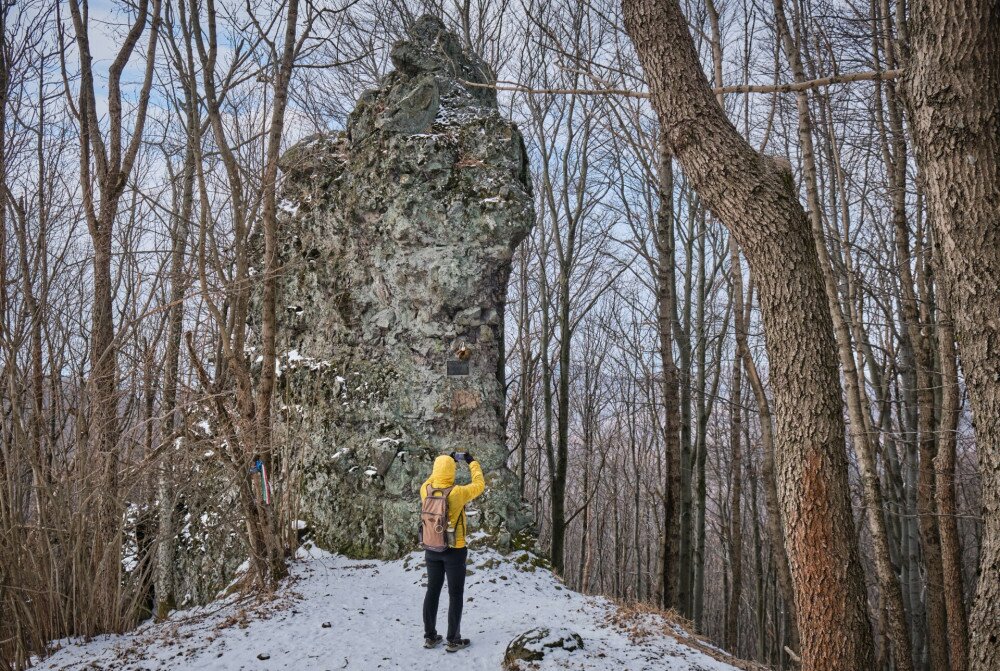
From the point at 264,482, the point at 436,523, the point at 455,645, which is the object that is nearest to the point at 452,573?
the point at 436,523

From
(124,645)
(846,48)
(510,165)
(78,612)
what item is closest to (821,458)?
(124,645)

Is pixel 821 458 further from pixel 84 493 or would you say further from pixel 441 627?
pixel 84 493

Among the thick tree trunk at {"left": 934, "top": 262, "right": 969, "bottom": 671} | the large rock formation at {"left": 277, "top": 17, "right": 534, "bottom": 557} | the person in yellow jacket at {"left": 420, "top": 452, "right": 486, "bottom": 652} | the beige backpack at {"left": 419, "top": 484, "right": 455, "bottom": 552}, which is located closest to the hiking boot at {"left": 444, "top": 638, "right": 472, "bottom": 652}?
the person in yellow jacket at {"left": 420, "top": 452, "right": 486, "bottom": 652}

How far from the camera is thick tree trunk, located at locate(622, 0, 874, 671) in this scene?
3.86 m

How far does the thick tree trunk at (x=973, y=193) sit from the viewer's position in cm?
323

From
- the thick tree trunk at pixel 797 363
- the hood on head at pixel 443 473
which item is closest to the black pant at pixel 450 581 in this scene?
the hood on head at pixel 443 473

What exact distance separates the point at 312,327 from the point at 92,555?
190 inches

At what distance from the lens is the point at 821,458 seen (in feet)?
12.8

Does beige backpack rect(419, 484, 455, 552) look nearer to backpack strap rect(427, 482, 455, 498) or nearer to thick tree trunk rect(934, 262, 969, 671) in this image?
backpack strap rect(427, 482, 455, 498)

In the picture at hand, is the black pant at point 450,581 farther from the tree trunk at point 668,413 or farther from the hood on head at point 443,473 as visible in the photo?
the tree trunk at point 668,413

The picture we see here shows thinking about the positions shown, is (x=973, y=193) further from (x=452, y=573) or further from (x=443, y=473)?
(x=452, y=573)

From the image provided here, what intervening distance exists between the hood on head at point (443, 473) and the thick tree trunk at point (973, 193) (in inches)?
142

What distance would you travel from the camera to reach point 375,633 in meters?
5.62

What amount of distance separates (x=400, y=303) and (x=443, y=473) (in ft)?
13.6
